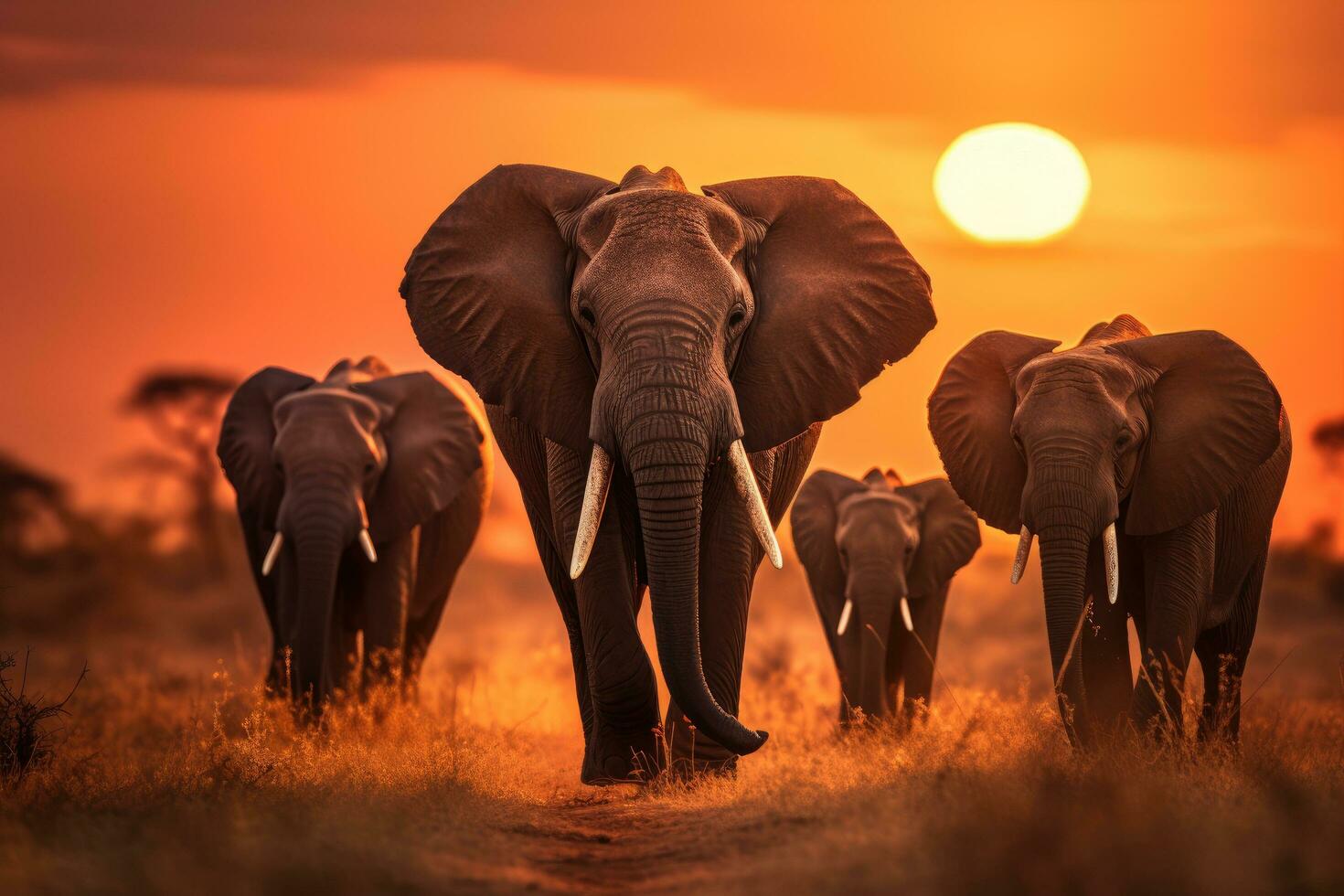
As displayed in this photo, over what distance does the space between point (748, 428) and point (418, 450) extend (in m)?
5.52

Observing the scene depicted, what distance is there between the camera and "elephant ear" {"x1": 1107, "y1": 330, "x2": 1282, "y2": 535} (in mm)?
10680

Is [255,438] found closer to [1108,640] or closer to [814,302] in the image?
[814,302]

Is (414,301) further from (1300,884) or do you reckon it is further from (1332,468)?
(1332,468)

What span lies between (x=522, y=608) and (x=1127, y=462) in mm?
29783

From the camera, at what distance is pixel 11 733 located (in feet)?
33.0

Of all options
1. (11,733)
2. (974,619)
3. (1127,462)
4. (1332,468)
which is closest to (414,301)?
(11,733)

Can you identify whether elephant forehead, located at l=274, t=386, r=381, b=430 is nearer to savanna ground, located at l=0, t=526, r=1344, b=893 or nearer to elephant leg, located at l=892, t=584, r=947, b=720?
savanna ground, located at l=0, t=526, r=1344, b=893

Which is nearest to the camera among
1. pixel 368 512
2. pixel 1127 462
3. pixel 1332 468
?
pixel 1127 462

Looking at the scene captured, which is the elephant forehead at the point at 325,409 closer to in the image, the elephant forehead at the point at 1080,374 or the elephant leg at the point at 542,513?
the elephant leg at the point at 542,513

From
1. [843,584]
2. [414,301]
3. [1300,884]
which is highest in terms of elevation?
[414,301]

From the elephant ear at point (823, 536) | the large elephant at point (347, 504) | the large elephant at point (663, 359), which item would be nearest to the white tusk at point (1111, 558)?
the large elephant at point (663, 359)

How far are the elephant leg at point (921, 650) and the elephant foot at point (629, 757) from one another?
15.2 feet

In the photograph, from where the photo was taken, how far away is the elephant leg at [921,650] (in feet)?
47.5

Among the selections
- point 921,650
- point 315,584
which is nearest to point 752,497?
point 315,584
